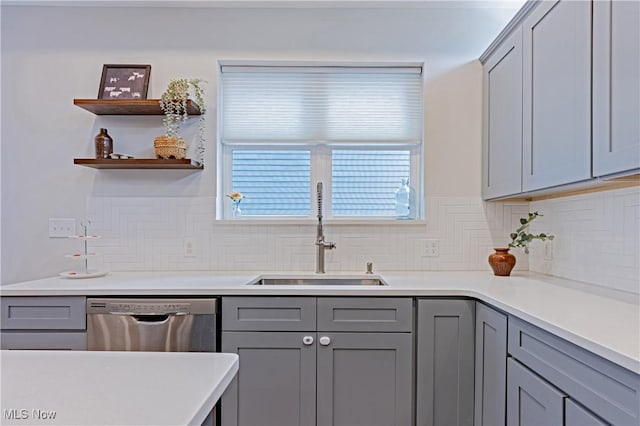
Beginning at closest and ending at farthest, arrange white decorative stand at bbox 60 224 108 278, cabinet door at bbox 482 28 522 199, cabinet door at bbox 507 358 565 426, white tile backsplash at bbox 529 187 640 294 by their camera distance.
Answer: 1. cabinet door at bbox 507 358 565 426
2. white tile backsplash at bbox 529 187 640 294
3. cabinet door at bbox 482 28 522 199
4. white decorative stand at bbox 60 224 108 278

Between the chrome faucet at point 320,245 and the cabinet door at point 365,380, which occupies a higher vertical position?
the chrome faucet at point 320,245

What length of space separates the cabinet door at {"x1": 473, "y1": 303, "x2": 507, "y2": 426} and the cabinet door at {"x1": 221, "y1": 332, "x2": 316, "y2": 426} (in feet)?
2.47

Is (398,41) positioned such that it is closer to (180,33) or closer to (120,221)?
(180,33)

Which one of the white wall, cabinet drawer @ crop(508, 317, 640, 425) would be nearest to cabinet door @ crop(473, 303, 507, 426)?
cabinet drawer @ crop(508, 317, 640, 425)

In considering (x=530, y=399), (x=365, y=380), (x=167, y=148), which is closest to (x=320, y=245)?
(x=365, y=380)

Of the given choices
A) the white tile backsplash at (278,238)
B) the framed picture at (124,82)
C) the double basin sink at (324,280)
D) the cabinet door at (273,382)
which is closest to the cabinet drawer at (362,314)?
the cabinet door at (273,382)

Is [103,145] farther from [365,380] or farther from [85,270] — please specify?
[365,380]

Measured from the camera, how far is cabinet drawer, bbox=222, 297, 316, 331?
6.54ft

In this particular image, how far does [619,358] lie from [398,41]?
224 centimetres

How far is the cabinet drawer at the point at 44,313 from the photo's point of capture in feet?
6.57

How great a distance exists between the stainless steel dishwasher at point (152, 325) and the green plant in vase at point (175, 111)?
0.91m

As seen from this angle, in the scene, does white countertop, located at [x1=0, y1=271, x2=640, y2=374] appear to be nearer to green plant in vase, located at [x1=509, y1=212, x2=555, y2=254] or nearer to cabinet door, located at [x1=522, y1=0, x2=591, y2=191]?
green plant in vase, located at [x1=509, y1=212, x2=555, y2=254]

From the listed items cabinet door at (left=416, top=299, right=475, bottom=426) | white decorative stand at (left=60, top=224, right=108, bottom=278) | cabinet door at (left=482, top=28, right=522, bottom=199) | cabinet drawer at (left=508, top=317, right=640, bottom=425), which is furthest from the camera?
white decorative stand at (left=60, top=224, right=108, bottom=278)

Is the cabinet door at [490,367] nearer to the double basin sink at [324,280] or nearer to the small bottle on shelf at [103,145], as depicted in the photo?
the double basin sink at [324,280]
